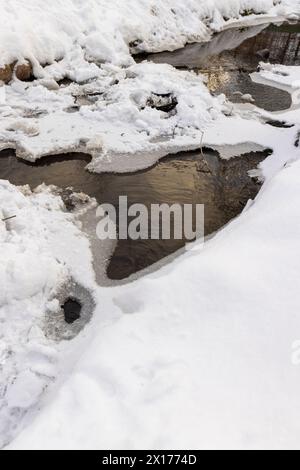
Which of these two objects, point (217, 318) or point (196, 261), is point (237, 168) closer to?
point (196, 261)

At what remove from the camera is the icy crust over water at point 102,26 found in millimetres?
10625

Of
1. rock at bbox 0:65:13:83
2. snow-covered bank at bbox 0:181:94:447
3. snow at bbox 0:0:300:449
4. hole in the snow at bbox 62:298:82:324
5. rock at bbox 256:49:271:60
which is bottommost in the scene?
hole in the snow at bbox 62:298:82:324

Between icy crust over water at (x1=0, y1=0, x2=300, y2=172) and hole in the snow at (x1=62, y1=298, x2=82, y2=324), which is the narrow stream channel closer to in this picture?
icy crust over water at (x1=0, y1=0, x2=300, y2=172)

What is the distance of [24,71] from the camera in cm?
1036

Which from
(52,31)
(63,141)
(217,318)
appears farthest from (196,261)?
(52,31)

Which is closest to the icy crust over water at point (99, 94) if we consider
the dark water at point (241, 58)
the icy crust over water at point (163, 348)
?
the dark water at point (241, 58)

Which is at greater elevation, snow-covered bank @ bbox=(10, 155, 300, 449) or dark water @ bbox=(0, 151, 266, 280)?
snow-covered bank @ bbox=(10, 155, 300, 449)

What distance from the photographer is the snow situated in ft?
10.0

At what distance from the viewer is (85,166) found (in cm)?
789

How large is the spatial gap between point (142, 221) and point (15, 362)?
323 cm

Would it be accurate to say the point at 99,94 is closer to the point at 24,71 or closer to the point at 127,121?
the point at 127,121

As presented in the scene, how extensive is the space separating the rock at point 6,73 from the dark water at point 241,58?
16.3 feet
